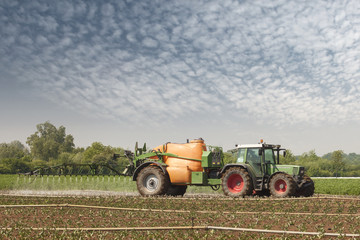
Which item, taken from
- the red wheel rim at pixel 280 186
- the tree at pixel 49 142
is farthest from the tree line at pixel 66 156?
the red wheel rim at pixel 280 186

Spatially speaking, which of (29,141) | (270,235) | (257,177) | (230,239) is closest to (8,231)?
(230,239)

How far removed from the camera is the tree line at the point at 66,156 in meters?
47.5

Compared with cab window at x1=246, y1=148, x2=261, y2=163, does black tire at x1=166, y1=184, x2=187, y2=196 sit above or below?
below

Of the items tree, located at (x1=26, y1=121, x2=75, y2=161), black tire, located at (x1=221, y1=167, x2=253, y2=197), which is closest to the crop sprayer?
black tire, located at (x1=221, y1=167, x2=253, y2=197)

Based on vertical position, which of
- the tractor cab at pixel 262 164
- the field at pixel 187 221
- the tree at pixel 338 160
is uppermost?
the tree at pixel 338 160

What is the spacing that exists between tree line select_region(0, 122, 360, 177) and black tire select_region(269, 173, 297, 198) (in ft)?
95.8

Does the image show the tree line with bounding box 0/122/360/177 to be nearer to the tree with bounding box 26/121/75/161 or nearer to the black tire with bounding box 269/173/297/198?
the tree with bounding box 26/121/75/161

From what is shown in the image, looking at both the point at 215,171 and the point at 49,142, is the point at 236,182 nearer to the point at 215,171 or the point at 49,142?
the point at 215,171

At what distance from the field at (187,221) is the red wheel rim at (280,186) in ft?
3.95

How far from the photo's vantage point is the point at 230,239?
7.57 meters

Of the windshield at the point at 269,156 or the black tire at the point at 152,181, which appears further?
the black tire at the point at 152,181

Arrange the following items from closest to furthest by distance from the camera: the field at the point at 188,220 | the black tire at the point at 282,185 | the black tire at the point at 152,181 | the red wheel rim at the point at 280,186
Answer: the field at the point at 188,220, the black tire at the point at 282,185, the red wheel rim at the point at 280,186, the black tire at the point at 152,181

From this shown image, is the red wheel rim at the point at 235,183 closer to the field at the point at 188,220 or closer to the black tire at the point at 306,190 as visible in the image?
the field at the point at 188,220

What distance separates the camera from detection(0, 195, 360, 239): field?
788 centimetres
